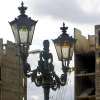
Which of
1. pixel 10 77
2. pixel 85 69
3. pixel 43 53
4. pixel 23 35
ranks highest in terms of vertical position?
pixel 23 35

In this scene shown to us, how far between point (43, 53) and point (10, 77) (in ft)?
183

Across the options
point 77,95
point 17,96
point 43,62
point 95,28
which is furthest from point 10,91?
point 43,62

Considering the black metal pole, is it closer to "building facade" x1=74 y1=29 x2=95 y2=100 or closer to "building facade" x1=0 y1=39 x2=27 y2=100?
"building facade" x1=0 y1=39 x2=27 y2=100

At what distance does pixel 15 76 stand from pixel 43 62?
56652 mm

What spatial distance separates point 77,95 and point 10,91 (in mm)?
8818

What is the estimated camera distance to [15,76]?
72500 mm

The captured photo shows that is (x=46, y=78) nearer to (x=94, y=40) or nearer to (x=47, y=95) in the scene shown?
(x=47, y=95)

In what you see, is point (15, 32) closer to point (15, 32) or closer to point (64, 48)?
point (15, 32)

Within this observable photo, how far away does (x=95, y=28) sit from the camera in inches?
2749

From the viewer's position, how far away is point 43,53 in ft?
53.3

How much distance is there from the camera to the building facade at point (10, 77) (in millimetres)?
70000

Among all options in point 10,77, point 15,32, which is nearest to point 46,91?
point 15,32

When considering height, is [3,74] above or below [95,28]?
below

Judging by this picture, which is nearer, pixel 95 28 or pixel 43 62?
pixel 43 62
